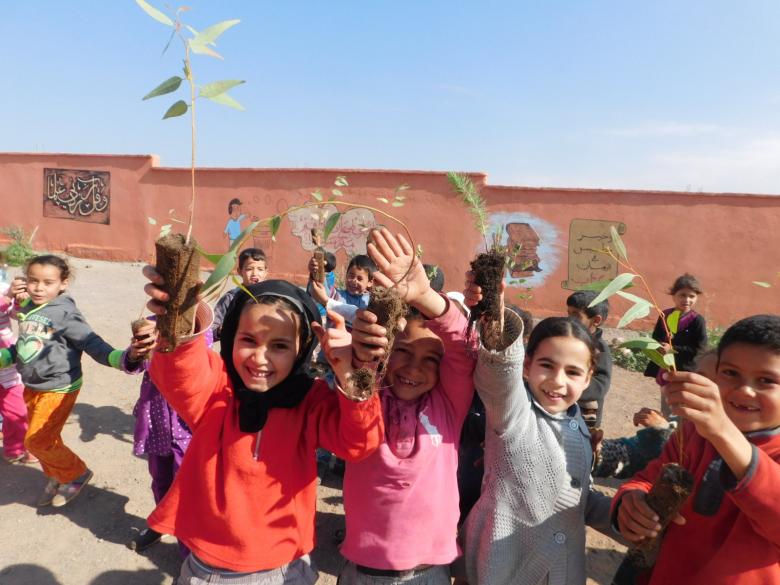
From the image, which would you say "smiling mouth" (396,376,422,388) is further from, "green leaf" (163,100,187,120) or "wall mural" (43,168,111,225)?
"wall mural" (43,168,111,225)

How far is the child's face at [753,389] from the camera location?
4.47ft

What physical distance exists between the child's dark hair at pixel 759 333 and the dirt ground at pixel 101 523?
1971 mm

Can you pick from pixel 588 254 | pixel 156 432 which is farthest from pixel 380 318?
pixel 588 254

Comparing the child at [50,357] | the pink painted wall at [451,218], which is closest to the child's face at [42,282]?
the child at [50,357]

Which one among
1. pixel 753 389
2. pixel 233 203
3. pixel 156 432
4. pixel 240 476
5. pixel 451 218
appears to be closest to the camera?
pixel 753 389

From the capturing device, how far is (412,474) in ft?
5.39

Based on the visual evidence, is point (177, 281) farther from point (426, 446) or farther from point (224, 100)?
point (426, 446)

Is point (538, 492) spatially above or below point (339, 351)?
below

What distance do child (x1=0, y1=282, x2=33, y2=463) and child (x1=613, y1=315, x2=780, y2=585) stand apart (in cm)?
398

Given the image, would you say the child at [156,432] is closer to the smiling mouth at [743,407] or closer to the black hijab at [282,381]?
A: the black hijab at [282,381]

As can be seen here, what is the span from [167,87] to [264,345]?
0.77 meters

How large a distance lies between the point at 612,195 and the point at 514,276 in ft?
8.17

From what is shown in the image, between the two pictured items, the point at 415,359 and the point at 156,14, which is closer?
the point at 156,14

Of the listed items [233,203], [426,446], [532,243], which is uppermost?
[233,203]
